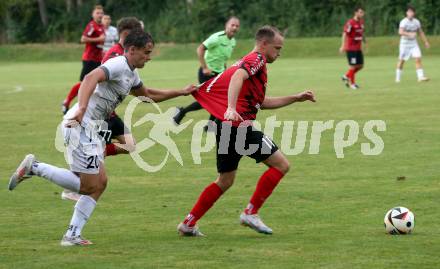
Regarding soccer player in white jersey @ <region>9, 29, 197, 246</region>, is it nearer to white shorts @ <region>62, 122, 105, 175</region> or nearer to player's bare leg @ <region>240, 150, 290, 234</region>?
white shorts @ <region>62, 122, 105, 175</region>

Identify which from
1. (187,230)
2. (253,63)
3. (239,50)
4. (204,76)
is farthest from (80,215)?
(239,50)

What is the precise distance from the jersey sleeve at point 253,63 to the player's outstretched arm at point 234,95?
4.2 inches

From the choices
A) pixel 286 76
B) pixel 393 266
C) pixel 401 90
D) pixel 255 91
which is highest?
pixel 255 91

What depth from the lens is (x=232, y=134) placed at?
823 centimetres

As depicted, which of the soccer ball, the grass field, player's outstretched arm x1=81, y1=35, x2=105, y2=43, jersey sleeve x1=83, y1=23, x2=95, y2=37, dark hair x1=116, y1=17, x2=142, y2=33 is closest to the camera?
the grass field

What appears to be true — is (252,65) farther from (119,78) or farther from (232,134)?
(119,78)

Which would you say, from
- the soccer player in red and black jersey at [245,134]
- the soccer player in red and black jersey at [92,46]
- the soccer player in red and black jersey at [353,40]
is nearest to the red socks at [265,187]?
the soccer player in red and black jersey at [245,134]

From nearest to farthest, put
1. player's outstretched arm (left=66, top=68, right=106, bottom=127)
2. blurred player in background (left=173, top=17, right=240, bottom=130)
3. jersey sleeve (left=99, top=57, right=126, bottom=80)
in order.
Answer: player's outstretched arm (left=66, top=68, right=106, bottom=127) < jersey sleeve (left=99, top=57, right=126, bottom=80) < blurred player in background (left=173, top=17, right=240, bottom=130)

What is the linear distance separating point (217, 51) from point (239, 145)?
954 cm

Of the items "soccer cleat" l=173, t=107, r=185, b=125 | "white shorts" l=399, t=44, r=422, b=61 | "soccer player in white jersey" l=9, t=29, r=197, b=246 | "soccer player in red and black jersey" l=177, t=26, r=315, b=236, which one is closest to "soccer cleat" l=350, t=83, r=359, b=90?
"white shorts" l=399, t=44, r=422, b=61

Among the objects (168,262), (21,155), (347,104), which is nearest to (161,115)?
(347,104)

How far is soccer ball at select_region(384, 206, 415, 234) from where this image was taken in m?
8.16

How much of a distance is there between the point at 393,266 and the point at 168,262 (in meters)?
1.64

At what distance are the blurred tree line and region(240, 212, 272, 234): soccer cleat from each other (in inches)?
1827
